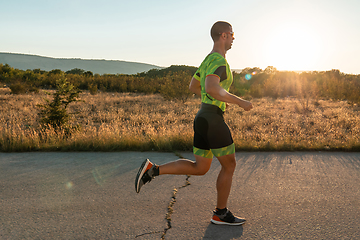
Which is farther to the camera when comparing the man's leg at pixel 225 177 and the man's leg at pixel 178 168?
the man's leg at pixel 178 168

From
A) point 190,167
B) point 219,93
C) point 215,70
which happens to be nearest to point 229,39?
point 215,70

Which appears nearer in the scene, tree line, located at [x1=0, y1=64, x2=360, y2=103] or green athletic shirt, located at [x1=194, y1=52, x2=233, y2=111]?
green athletic shirt, located at [x1=194, y1=52, x2=233, y2=111]

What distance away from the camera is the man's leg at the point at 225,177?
110 inches

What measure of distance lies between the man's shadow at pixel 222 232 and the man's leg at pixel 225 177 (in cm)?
20

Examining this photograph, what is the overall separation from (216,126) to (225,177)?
1.77 ft

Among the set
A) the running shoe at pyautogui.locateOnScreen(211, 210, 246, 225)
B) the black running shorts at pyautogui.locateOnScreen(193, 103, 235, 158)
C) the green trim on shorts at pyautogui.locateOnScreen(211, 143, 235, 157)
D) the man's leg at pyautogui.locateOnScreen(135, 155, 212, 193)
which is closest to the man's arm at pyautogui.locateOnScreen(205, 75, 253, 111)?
the black running shorts at pyautogui.locateOnScreen(193, 103, 235, 158)

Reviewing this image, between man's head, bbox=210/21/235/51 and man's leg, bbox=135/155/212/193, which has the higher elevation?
man's head, bbox=210/21/235/51

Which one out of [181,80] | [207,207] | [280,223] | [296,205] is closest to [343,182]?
[296,205]

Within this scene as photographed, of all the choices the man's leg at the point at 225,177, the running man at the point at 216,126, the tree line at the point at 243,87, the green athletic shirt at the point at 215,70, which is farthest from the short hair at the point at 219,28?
the tree line at the point at 243,87

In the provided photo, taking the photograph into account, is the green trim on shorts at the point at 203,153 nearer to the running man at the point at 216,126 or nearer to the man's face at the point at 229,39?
the running man at the point at 216,126

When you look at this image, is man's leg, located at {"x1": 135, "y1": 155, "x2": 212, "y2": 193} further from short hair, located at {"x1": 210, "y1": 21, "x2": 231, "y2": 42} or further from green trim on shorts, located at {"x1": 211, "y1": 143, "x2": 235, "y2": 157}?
short hair, located at {"x1": 210, "y1": 21, "x2": 231, "y2": 42}

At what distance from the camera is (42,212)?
3.11m

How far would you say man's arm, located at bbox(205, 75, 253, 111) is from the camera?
2.48 m

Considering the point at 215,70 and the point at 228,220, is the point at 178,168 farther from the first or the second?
the point at 215,70
